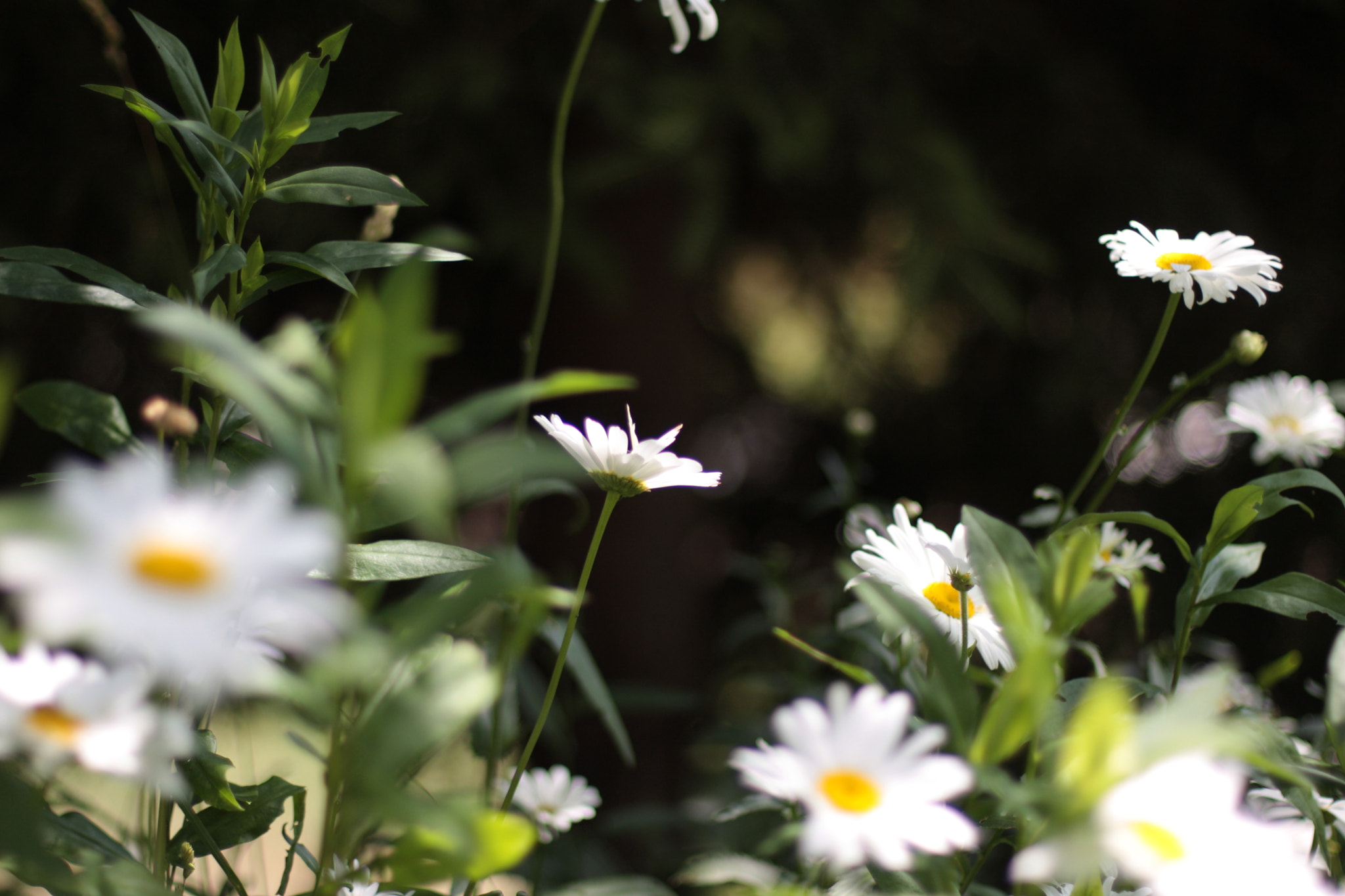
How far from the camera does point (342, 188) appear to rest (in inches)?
13.9

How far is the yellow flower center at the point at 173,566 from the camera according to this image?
0.53ft

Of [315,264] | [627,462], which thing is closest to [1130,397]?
[627,462]

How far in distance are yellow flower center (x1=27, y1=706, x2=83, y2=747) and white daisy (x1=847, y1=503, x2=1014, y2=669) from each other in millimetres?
232

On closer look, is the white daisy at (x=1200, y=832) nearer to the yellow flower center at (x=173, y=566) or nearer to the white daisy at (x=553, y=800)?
the yellow flower center at (x=173, y=566)

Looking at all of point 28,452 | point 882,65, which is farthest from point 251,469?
point 28,452

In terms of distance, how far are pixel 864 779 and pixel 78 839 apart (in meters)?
0.26

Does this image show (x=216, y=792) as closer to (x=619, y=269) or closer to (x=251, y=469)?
(x=251, y=469)

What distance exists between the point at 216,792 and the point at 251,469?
0.37 ft

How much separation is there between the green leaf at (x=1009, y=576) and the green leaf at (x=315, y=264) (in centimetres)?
22

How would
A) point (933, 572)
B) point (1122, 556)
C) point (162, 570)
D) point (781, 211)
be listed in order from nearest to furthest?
1. point (162, 570)
2. point (933, 572)
3. point (1122, 556)
4. point (781, 211)

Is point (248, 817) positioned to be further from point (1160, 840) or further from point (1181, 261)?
point (1181, 261)

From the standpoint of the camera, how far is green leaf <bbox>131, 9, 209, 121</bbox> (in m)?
0.35

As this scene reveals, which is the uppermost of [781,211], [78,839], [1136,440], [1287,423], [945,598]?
[781,211]

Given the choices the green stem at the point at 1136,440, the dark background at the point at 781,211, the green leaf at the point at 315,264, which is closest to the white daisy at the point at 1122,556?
the green stem at the point at 1136,440
